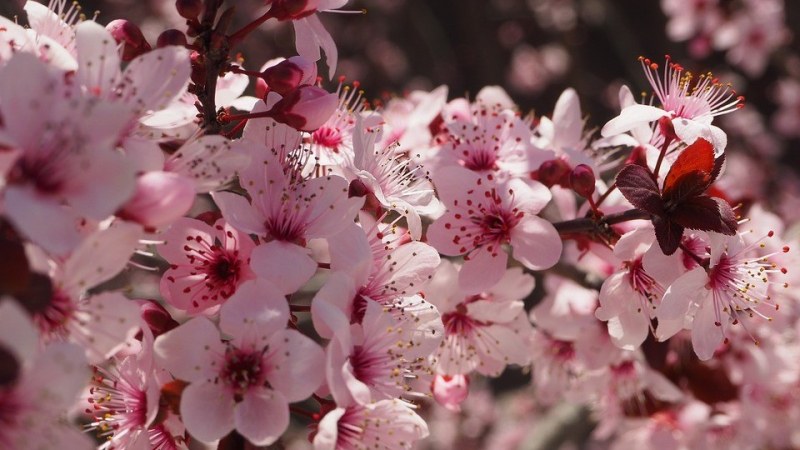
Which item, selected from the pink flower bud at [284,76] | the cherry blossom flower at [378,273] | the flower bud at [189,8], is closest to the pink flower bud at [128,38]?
the flower bud at [189,8]

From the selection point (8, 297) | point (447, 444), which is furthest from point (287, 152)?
point (447, 444)

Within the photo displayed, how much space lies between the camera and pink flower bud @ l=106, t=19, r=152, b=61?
1.46 metres

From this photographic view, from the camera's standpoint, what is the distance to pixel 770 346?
2.51 m

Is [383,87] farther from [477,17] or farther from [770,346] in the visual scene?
[770,346]

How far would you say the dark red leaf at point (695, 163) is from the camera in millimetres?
1499

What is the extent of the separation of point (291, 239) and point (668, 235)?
29.6 inches

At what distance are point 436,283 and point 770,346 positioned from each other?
1.43m

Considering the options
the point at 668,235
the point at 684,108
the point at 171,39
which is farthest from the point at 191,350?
the point at 684,108

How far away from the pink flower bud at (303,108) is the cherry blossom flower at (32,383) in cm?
63

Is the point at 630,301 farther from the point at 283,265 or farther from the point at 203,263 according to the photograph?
the point at 203,263

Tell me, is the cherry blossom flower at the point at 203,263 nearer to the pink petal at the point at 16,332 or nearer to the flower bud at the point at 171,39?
the flower bud at the point at 171,39

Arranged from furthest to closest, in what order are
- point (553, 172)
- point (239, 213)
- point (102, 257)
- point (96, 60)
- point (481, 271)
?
point (553, 172)
point (481, 271)
point (239, 213)
point (96, 60)
point (102, 257)

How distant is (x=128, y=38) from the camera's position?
57.9 inches

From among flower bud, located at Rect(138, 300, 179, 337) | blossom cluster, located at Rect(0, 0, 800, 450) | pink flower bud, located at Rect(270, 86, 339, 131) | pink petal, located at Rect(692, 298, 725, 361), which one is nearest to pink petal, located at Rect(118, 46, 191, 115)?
blossom cluster, located at Rect(0, 0, 800, 450)
